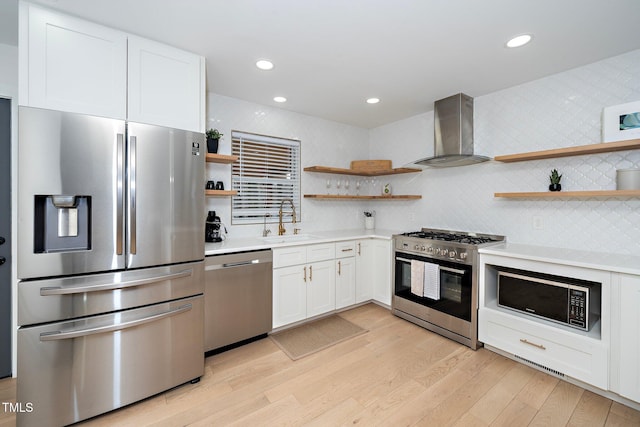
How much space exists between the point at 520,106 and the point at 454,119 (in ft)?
2.02

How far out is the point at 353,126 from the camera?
171 inches

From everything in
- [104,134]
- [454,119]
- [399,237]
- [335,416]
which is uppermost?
[454,119]

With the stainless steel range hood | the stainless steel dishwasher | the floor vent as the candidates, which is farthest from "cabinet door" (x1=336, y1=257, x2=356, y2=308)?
the floor vent

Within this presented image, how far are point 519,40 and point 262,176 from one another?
2.77 m

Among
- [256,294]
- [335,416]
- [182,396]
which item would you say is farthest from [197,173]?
[335,416]

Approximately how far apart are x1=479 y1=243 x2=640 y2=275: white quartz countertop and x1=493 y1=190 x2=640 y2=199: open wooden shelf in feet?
1.60

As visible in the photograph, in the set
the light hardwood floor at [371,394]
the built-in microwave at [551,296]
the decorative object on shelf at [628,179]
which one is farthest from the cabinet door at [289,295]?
the decorative object on shelf at [628,179]

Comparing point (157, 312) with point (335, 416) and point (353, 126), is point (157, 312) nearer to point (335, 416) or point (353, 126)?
point (335, 416)

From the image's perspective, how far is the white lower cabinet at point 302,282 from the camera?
281cm

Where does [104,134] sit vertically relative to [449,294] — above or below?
above

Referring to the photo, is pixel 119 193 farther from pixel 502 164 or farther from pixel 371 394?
pixel 502 164

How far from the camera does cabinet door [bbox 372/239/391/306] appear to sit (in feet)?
11.3

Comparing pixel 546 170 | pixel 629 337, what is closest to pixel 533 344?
pixel 629 337

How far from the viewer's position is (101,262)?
1.72 metres
